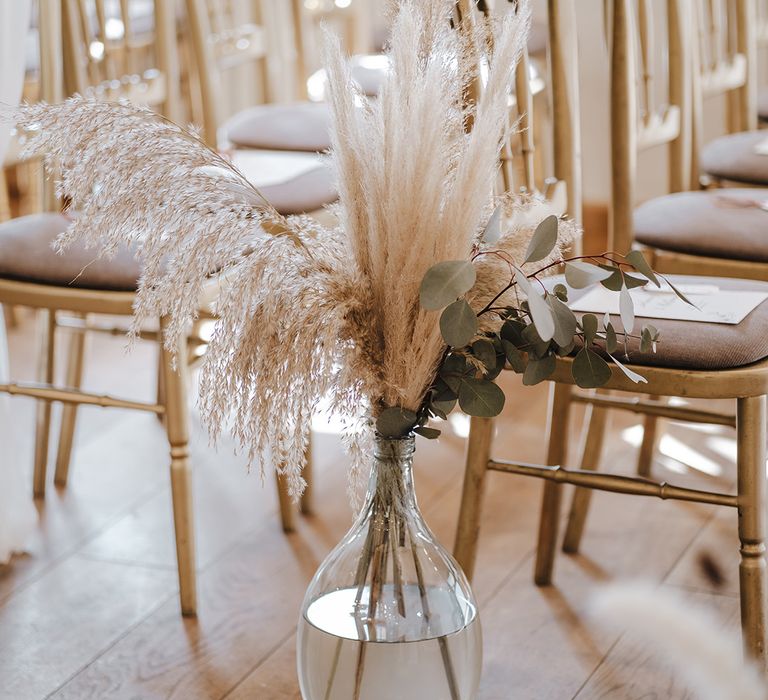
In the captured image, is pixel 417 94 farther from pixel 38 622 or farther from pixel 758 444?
pixel 38 622

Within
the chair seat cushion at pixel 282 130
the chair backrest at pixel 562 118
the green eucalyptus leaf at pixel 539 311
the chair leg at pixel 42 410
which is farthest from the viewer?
the chair seat cushion at pixel 282 130

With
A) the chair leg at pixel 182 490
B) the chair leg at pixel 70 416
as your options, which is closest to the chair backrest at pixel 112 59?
the chair leg at pixel 70 416

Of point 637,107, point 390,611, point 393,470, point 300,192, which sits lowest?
point 390,611

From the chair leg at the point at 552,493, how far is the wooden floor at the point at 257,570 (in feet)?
0.12

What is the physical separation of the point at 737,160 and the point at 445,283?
1.26 meters

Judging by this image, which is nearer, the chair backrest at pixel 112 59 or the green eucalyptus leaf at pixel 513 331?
the green eucalyptus leaf at pixel 513 331

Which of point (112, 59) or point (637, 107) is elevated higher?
point (112, 59)

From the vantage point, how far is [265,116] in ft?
7.22

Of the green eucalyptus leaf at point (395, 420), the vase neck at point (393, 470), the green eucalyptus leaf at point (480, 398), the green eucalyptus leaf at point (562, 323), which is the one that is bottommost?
the vase neck at point (393, 470)

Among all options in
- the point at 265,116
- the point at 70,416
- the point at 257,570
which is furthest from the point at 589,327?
the point at 265,116

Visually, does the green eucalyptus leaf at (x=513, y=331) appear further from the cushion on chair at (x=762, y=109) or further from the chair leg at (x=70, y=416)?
the cushion on chair at (x=762, y=109)

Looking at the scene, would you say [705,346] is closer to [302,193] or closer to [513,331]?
[513,331]

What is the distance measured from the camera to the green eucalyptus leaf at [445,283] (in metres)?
0.84

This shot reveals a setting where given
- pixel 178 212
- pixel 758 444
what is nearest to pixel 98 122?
pixel 178 212
